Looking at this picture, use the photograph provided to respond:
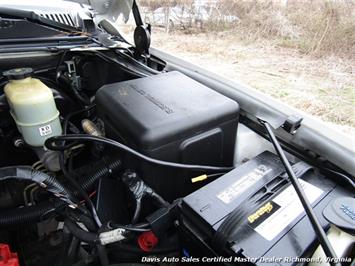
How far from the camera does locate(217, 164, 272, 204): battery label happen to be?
1.84 feet

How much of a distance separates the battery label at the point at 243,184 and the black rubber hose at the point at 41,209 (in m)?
0.32

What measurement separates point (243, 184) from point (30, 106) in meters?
0.60

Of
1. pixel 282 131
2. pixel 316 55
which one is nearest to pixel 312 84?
pixel 316 55

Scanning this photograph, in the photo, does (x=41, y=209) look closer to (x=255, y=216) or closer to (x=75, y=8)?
(x=255, y=216)

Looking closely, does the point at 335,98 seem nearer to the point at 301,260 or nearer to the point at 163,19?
the point at 301,260

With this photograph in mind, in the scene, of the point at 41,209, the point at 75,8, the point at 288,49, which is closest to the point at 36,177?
the point at 41,209

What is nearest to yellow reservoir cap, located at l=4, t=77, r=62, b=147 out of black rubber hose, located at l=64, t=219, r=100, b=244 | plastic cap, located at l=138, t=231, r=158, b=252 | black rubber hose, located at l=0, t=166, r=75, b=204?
black rubber hose, located at l=0, t=166, r=75, b=204

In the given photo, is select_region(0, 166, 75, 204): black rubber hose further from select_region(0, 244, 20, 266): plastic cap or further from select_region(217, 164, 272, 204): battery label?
select_region(217, 164, 272, 204): battery label

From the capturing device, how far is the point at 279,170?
624 millimetres

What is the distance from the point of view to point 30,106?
2.45ft

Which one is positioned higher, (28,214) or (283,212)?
(283,212)

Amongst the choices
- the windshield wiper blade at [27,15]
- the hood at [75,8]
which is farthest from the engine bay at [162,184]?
the hood at [75,8]

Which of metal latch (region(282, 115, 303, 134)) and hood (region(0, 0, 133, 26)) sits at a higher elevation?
hood (region(0, 0, 133, 26))

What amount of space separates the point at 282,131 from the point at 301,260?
1.27ft
